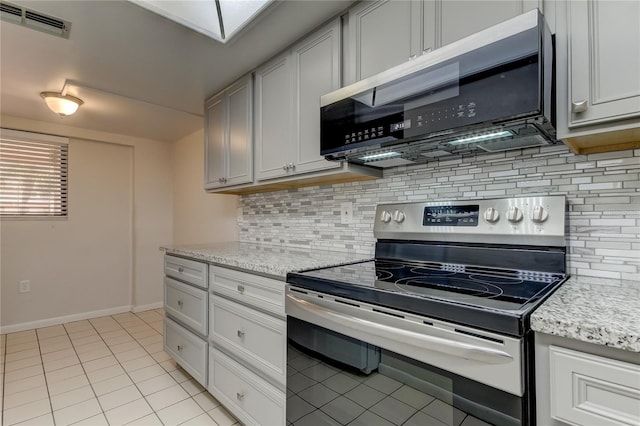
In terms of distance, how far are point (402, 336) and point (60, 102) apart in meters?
3.06

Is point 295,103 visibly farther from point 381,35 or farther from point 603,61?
point 603,61

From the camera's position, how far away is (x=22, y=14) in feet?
5.22

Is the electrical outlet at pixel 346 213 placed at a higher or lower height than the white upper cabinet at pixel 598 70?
lower

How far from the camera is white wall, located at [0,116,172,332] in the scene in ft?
11.0

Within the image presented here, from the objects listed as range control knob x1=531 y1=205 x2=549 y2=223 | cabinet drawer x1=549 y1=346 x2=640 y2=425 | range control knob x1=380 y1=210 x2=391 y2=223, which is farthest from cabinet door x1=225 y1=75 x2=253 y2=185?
cabinet drawer x1=549 y1=346 x2=640 y2=425

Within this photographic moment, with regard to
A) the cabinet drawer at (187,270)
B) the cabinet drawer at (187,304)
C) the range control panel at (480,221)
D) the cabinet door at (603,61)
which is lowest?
the cabinet drawer at (187,304)

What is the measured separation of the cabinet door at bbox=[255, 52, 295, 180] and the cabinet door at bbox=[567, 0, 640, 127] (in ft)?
4.37

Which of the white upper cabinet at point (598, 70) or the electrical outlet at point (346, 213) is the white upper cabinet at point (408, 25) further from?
the electrical outlet at point (346, 213)

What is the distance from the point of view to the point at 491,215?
4.32 ft

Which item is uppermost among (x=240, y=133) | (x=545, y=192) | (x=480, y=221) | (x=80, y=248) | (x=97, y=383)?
(x=240, y=133)

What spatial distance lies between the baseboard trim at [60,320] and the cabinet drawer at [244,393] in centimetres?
274

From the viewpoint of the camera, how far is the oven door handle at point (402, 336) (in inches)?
29.5

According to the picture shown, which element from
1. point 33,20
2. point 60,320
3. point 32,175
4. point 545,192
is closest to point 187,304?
point 33,20

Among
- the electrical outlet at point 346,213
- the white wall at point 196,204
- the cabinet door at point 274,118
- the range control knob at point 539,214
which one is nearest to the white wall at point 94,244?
the white wall at point 196,204
